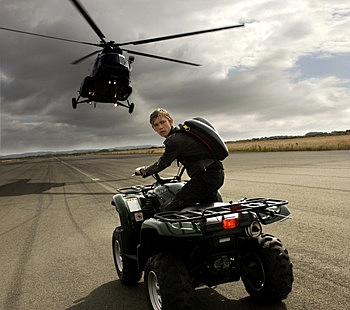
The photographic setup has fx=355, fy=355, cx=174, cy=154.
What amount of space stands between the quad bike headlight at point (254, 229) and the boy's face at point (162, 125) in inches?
54.2

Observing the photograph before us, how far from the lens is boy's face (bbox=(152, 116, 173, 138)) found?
3877mm

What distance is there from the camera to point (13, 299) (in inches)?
169

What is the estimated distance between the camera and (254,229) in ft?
10.3

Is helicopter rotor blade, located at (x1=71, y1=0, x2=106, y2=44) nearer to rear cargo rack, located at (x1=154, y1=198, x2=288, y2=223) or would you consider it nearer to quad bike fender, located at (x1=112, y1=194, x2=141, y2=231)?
quad bike fender, located at (x1=112, y1=194, x2=141, y2=231)

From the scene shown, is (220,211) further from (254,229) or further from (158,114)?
(158,114)

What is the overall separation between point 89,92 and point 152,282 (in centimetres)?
2274

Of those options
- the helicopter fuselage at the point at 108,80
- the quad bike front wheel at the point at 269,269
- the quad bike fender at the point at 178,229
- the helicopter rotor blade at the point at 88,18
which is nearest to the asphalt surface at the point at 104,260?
the quad bike front wheel at the point at 269,269

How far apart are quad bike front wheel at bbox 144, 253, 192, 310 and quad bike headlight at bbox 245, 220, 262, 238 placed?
25.3 inches

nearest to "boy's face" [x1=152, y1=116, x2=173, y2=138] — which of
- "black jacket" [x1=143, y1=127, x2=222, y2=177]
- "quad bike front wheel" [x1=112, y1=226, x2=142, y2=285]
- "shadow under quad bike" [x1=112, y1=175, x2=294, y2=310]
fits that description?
"black jacket" [x1=143, y1=127, x2=222, y2=177]

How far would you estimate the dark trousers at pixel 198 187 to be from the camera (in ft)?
11.7

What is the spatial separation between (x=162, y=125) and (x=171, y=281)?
1.66 metres

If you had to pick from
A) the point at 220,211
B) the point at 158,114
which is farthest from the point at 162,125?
the point at 220,211

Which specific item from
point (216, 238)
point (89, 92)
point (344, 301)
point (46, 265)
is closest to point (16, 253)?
point (46, 265)

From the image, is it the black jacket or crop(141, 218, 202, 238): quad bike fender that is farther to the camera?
the black jacket
